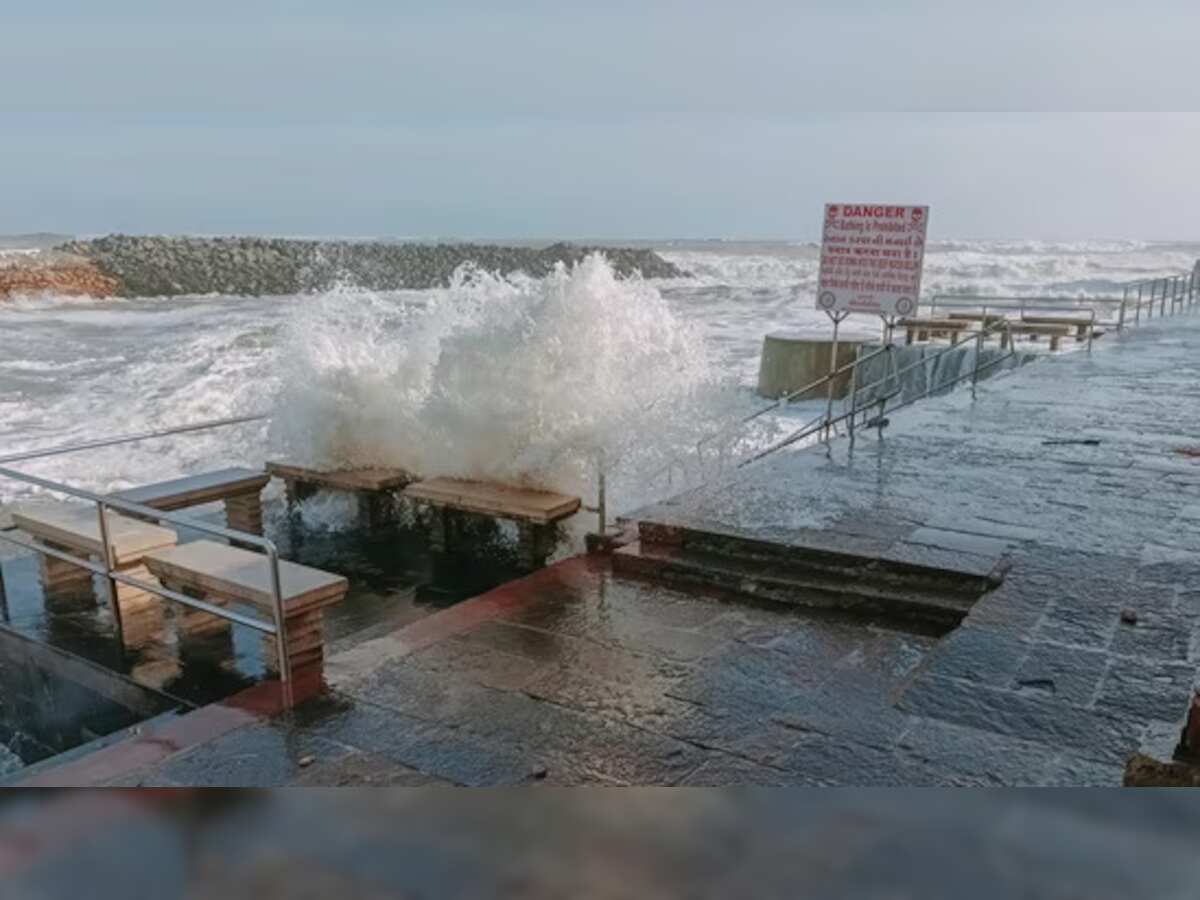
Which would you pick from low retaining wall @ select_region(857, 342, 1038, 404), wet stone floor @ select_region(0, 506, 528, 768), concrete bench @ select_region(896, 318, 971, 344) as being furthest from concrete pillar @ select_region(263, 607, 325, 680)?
concrete bench @ select_region(896, 318, 971, 344)

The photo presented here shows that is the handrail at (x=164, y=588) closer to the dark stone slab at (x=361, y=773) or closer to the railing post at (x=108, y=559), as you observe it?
the railing post at (x=108, y=559)

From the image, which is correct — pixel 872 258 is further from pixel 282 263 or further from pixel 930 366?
pixel 282 263

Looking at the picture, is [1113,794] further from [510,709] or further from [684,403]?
[684,403]

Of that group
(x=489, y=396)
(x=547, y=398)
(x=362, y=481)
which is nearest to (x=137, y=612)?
(x=362, y=481)

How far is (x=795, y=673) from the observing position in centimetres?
436

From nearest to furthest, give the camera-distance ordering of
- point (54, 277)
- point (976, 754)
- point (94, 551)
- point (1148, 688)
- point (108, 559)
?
point (976, 754), point (1148, 688), point (108, 559), point (94, 551), point (54, 277)

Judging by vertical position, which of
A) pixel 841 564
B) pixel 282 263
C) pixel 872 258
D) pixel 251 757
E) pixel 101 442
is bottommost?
pixel 282 263

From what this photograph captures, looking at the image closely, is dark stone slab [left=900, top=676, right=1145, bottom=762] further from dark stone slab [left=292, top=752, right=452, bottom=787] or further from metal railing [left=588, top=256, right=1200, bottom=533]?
metal railing [left=588, top=256, right=1200, bottom=533]

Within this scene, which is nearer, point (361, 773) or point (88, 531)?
point (361, 773)

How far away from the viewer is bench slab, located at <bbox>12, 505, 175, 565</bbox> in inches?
224

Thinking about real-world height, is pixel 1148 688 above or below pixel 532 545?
above

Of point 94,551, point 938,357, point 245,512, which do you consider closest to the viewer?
point 94,551

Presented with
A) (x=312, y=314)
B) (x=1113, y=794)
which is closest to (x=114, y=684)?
(x=312, y=314)

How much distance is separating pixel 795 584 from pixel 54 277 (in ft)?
143
